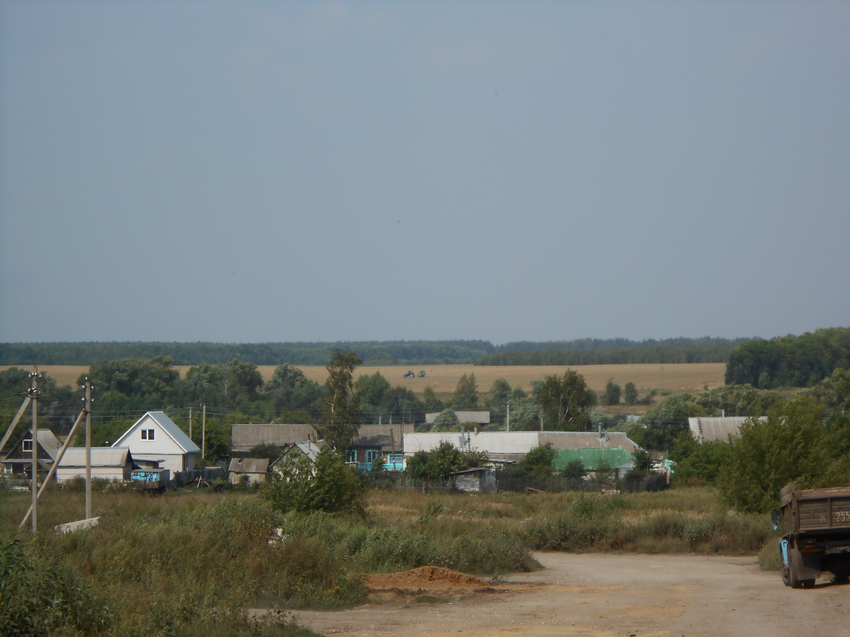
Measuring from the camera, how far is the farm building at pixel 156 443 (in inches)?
2311

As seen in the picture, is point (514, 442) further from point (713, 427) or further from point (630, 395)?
point (630, 395)

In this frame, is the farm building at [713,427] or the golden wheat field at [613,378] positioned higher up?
the golden wheat field at [613,378]

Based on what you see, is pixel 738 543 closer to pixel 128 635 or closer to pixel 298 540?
pixel 298 540

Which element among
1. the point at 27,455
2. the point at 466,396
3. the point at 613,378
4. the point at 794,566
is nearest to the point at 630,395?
the point at 466,396

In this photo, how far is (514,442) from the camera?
6750 centimetres

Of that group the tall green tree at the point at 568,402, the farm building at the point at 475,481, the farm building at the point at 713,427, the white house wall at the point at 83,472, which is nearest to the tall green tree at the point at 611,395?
the tall green tree at the point at 568,402

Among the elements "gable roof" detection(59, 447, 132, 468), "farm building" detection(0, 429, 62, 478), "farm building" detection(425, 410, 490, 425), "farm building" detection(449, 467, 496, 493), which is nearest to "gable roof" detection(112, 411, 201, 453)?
"farm building" detection(0, 429, 62, 478)

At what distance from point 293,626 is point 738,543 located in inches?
824

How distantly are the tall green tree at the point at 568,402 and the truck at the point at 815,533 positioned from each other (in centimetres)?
6586

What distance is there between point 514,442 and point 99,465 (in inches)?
1262

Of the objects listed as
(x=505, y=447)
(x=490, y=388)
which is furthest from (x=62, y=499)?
(x=490, y=388)

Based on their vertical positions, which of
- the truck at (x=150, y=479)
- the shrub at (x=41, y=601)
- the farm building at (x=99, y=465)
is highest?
the shrub at (x=41, y=601)

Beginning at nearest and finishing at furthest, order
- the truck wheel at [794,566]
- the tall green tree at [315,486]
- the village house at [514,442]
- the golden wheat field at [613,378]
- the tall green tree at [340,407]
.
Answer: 1. the truck wheel at [794,566]
2. the tall green tree at [315,486]
3. the village house at [514,442]
4. the tall green tree at [340,407]
5. the golden wheat field at [613,378]

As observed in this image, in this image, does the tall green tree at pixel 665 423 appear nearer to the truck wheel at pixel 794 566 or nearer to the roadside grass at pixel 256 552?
the roadside grass at pixel 256 552
